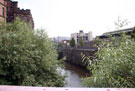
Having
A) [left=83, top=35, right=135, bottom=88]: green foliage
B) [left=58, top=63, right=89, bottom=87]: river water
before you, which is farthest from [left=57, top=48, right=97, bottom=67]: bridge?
[left=83, top=35, right=135, bottom=88]: green foliage

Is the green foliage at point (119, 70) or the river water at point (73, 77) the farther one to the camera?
the river water at point (73, 77)

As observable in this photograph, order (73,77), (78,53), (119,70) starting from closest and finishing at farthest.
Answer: (119,70)
(73,77)
(78,53)

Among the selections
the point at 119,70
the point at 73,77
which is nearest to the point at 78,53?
the point at 73,77

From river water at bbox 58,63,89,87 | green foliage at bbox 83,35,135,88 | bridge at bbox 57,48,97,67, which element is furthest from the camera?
bridge at bbox 57,48,97,67

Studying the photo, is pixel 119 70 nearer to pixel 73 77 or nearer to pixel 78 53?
pixel 73 77

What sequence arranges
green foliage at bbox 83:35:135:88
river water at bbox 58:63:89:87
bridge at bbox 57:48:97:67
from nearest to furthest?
green foliage at bbox 83:35:135:88 < river water at bbox 58:63:89:87 < bridge at bbox 57:48:97:67

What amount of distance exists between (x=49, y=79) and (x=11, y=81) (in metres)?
2.65

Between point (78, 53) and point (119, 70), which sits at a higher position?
point (119, 70)

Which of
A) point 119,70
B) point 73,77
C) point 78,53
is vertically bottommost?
point 73,77

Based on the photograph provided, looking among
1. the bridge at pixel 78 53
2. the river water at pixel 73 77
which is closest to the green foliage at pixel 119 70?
the river water at pixel 73 77

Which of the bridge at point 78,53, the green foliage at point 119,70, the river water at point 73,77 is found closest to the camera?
the green foliage at point 119,70

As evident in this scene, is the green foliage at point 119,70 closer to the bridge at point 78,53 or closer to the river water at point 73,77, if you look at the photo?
the river water at point 73,77

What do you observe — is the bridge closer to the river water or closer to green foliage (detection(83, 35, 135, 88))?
the river water

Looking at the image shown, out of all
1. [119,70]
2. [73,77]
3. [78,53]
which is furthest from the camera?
[78,53]
